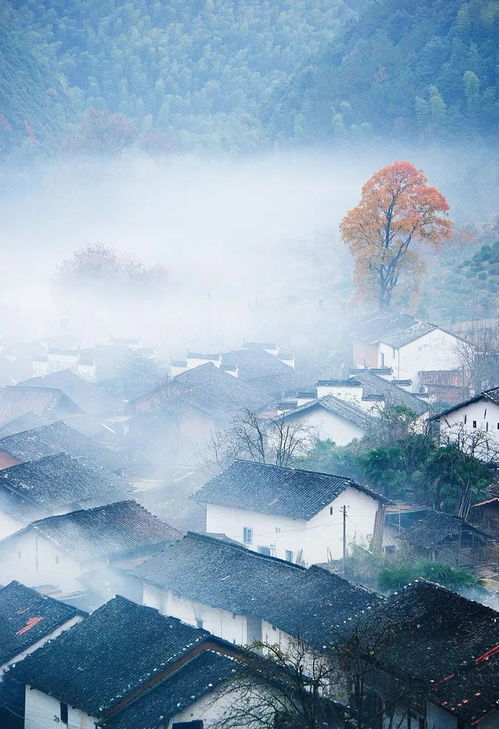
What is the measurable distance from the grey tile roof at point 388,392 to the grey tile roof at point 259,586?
11087 millimetres

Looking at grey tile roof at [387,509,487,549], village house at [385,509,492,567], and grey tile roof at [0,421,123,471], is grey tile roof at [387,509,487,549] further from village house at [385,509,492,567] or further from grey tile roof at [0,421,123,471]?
grey tile roof at [0,421,123,471]

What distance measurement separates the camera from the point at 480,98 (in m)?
59.1

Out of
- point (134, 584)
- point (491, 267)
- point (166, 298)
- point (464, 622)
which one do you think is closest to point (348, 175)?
point (166, 298)

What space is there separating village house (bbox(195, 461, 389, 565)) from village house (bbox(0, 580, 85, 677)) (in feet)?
19.7

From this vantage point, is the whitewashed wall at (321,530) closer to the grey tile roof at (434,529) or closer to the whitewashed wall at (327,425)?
the grey tile roof at (434,529)

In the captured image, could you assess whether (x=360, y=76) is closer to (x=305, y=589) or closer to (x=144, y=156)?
(x=144, y=156)

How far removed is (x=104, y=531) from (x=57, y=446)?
7.62 meters

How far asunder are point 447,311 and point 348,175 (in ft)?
87.0

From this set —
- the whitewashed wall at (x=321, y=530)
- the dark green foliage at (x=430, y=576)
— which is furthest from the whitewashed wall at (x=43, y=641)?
the whitewashed wall at (x=321, y=530)

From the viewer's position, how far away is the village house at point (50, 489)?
77.7 feet

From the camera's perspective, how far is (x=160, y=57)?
5157 inches

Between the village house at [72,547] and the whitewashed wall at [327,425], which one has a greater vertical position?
the whitewashed wall at [327,425]

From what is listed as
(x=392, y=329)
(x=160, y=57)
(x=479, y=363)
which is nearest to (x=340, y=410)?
(x=479, y=363)

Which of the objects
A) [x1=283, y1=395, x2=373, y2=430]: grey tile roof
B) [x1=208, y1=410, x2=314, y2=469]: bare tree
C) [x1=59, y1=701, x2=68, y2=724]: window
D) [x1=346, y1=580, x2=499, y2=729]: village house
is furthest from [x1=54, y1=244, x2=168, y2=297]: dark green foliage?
[x1=346, y1=580, x2=499, y2=729]: village house
